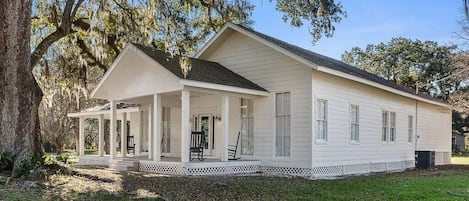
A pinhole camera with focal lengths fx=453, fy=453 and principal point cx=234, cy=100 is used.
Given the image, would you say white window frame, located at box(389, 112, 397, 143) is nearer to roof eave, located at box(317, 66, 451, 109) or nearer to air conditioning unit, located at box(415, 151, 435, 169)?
roof eave, located at box(317, 66, 451, 109)

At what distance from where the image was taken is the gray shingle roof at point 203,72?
1334 cm


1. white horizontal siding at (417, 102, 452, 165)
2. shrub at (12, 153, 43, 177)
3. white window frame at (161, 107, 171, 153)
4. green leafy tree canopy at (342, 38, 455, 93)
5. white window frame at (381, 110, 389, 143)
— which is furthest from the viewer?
green leafy tree canopy at (342, 38, 455, 93)

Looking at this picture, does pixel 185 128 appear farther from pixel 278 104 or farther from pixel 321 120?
pixel 321 120

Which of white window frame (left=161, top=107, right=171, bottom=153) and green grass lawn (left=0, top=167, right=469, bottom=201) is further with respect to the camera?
white window frame (left=161, top=107, right=171, bottom=153)

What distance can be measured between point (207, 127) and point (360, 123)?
18.5 feet

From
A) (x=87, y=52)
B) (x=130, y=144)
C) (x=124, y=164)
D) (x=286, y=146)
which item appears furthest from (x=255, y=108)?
(x=130, y=144)

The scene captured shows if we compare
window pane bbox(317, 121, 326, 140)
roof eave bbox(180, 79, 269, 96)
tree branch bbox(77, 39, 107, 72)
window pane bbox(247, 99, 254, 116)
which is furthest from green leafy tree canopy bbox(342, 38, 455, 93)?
tree branch bbox(77, 39, 107, 72)

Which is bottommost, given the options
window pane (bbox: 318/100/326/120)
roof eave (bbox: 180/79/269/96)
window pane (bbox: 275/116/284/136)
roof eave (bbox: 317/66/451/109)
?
window pane (bbox: 275/116/284/136)

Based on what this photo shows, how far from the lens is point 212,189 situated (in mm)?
10031

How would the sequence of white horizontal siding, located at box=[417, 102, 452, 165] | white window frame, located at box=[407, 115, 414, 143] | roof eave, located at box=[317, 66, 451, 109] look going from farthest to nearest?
white horizontal siding, located at box=[417, 102, 452, 165] → white window frame, located at box=[407, 115, 414, 143] → roof eave, located at box=[317, 66, 451, 109]

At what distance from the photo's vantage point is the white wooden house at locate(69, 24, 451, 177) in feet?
45.0

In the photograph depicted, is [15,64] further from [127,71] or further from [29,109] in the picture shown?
[127,71]

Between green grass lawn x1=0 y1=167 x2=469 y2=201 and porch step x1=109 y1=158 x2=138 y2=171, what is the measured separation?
104 inches

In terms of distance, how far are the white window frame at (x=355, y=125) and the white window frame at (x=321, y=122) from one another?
184 centimetres
